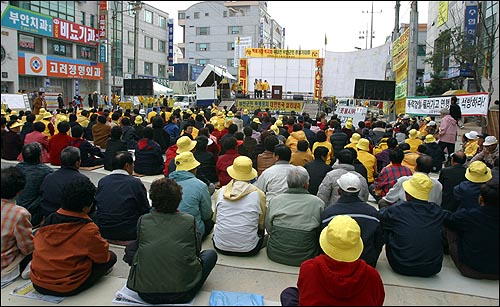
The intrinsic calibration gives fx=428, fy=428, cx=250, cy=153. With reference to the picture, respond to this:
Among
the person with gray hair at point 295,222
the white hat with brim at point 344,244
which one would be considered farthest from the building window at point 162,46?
the white hat with brim at point 344,244

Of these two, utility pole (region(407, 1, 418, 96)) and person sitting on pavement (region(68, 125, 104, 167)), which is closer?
person sitting on pavement (region(68, 125, 104, 167))

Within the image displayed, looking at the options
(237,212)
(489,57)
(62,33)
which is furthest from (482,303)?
(489,57)

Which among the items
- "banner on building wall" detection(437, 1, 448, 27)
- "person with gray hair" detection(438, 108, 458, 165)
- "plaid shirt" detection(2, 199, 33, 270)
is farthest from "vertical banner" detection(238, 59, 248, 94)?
"plaid shirt" detection(2, 199, 33, 270)

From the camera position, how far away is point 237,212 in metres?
3.92

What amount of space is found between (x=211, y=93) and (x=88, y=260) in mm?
19192

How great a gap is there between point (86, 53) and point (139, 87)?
3009 millimetres

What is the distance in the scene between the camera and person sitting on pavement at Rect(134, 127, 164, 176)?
7560 mm

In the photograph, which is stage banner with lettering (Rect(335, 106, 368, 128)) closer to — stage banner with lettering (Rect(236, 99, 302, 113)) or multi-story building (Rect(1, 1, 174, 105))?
stage banner with lettering (Rect(236, 99, 302, 113))

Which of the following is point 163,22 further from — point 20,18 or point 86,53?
point 20,18

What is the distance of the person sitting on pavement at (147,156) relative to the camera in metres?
7.56

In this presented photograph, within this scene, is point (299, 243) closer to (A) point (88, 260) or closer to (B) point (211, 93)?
(A) point (88, 260)

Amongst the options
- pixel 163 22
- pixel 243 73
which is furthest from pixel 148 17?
pixel 243 73

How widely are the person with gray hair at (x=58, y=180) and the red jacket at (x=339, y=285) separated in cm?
267

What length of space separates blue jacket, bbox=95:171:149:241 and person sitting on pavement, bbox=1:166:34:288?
0.81m
